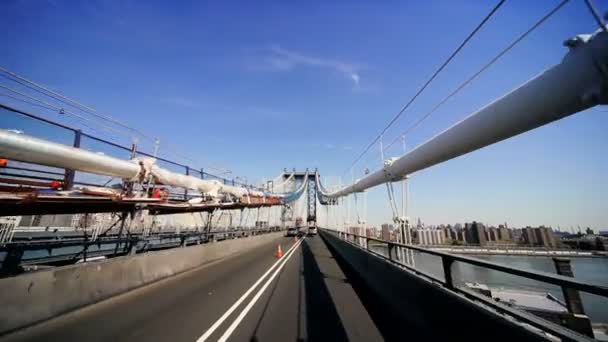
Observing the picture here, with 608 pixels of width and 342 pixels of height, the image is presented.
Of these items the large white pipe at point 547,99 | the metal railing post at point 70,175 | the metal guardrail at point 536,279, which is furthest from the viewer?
the metal railing post at point 70,175

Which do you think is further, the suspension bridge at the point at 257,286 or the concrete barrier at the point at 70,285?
the concrete barrier at the point at 70,285

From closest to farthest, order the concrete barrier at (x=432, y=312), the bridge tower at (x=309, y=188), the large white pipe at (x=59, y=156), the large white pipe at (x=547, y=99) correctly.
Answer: the concrete barrier at (x=432, y=312) → the large white pipe at (x=547, y=99) → the large white pipe at (x=59, y=156) → the bridge tower at (x=309, y=188)

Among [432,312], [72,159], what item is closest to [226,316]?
[432,312]

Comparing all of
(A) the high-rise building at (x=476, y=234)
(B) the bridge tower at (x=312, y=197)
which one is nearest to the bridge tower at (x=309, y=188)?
(B) the bridge tower at (x=312, y=197)

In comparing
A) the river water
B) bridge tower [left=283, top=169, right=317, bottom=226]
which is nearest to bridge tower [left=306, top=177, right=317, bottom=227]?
bridge tower [left=283, top=169, right=317, bottom=226]

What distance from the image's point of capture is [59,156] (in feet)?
16.4

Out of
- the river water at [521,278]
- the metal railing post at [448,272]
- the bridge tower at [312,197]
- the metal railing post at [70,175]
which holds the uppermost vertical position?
the bridge tower at [312,197]

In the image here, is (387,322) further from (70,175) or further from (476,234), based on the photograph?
(476,234)

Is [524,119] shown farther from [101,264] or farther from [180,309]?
[101,264]

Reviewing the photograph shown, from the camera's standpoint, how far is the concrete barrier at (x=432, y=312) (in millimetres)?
2256

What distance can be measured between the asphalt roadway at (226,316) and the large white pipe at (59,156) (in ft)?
10.4

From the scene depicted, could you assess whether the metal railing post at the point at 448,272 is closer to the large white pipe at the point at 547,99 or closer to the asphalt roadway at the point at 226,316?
the asphalt roadway at the point at 226,316

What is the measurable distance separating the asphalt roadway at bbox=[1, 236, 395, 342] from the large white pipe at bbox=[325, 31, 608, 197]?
439cm

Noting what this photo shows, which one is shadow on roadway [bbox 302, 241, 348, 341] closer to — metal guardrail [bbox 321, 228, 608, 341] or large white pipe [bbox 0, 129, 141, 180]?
metal guardrail [bbox 321, 228, 608, 341]
